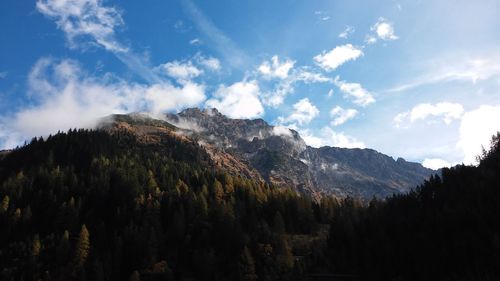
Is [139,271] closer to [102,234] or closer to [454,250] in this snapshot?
[102,234]

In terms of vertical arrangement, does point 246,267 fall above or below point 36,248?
below

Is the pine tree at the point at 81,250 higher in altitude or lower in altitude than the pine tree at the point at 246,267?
higher

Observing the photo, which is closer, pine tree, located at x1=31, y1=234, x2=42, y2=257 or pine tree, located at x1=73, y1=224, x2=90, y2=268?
pine tree, located at x1=73, y1=224, x2=90, y2=268

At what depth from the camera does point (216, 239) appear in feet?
637

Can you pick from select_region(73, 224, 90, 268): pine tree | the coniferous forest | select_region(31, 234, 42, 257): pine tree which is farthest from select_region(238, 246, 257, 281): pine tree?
select_region(31, 234, 42, 257): pine tree

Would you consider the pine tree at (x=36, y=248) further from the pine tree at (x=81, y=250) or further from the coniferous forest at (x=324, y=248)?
the pine tree at (x=81, y=250)

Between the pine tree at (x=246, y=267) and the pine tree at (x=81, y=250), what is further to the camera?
the pine tree at (x=81, y=250)

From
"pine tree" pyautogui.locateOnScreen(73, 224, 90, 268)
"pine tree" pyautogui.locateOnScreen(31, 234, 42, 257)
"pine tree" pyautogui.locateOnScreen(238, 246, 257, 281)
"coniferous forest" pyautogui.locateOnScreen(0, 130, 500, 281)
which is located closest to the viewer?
"coniferous forest" pyautogui.locateOnScreen(0, 130, 500, 281)

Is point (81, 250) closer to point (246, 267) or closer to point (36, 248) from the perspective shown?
point (36, 248)

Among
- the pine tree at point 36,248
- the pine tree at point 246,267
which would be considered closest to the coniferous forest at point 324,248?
the pine tree at point 36,248

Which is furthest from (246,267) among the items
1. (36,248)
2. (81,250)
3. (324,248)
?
(36,248)

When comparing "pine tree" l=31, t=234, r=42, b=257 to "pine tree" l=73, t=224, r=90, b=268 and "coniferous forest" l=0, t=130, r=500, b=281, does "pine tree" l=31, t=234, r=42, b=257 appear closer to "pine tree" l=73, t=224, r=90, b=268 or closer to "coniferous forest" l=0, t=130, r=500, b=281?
"coniferous forest" l=0, t=130, r=500, b=281

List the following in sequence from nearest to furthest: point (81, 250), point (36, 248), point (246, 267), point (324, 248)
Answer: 1. point (246, 267)
2. point (81, 250)
3. point (36, 248)
4. point (324, 248)

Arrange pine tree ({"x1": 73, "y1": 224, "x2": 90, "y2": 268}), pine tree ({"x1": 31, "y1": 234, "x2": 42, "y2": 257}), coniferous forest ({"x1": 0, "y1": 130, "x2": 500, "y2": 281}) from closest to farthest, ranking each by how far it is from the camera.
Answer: coniferous forest ({"x1": 0, "y1": 130, "x2": 500, "y2": 281})
pine tree ({"x1": 73, "y1": 224, "x2": 90, "y2": 268})
pine tree ({"x1": 31, "y1": 234, "x2": 42, "y2": 257})
